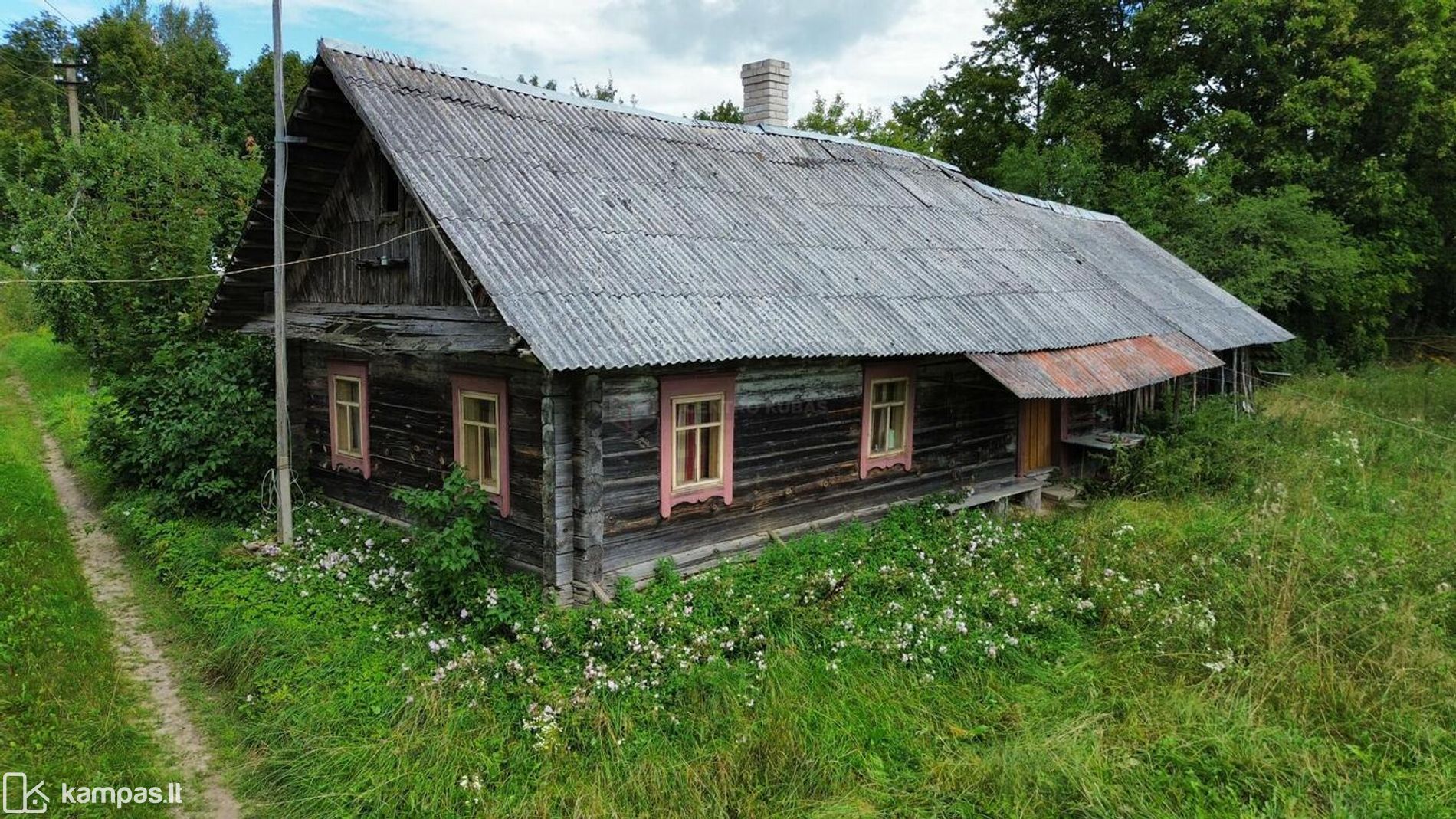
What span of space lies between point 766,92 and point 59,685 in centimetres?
1213

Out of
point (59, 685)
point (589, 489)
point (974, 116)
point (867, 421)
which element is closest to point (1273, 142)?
point (974, 116)

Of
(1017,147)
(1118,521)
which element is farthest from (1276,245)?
(1118,521)

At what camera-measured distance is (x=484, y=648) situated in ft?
21.9

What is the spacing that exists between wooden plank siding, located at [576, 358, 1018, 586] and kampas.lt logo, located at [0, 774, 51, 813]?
3.81 meters

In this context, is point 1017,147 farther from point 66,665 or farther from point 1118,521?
point 66,665

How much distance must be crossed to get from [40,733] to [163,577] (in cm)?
336

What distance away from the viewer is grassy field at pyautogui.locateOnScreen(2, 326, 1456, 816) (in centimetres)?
527


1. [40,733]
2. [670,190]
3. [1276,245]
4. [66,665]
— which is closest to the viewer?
[40,733]

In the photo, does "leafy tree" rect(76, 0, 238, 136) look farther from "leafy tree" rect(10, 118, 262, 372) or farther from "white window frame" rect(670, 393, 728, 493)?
"white window frame" rect(670, 393, 728, 493)

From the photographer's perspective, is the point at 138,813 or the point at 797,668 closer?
the point at 138,813

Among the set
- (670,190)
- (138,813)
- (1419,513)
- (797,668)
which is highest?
(670,190)

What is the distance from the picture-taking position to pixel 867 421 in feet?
31.8

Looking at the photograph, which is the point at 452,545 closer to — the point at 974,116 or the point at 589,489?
the point at 589,489

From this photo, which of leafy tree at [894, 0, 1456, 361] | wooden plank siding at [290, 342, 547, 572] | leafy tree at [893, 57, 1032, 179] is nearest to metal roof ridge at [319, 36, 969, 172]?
wooden plank siding at [290, 342, 547, 572]
